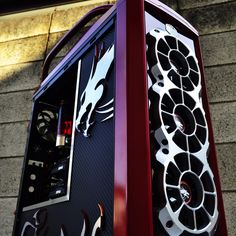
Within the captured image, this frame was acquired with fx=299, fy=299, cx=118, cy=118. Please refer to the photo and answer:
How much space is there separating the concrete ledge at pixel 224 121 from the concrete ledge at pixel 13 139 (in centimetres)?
106

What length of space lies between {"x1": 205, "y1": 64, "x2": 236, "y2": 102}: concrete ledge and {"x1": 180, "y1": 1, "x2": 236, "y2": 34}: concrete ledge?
0.81 ft

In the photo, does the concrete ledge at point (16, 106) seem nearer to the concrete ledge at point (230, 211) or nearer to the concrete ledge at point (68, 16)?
the concrete ledge at point (68, 16)

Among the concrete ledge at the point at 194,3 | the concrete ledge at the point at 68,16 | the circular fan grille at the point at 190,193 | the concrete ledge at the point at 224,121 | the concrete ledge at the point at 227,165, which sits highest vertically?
the concrete ledge at the point at 68,16

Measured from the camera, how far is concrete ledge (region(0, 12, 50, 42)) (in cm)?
204

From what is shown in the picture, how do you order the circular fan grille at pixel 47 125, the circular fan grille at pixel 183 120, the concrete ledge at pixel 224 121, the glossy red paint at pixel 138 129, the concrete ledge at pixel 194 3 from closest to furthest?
1. the glossy red paint at pixel 138 129
2. the circular fan grille at pixel 183 120
3. the circular fan grille at pixel 47 125
4. the concrete ledge at pixel 224 121
5. the concrete ledge at pixel 194 3

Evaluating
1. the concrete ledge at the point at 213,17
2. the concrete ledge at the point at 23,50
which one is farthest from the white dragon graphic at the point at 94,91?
the concrete ledge at the point at 23,50

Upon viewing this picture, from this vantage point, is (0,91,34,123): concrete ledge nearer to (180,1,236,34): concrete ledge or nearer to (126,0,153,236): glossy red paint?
(180,1,236,34): concrete ledge

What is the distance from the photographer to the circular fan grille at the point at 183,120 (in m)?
0.69

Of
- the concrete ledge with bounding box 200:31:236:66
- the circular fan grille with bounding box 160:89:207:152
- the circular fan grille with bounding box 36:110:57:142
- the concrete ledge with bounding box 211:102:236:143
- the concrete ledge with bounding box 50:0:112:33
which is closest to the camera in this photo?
the circular fan grille with bounding box 160:89:207:152

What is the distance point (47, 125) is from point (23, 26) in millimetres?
1145

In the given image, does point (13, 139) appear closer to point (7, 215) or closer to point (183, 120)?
point (7, 215)

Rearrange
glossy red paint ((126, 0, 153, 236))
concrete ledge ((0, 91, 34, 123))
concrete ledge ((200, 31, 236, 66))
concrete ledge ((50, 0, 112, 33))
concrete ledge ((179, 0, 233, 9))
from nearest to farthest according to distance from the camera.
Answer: glossy red paint ((126, 0, 153, 236)), concrete ledge ((200, 31, 236, 66)), concrete ledge ((179, 0, 233, 9)), concrete ledge ((0, 91, 34, 123)), concrete ledge ((50, 0, 112, 33))

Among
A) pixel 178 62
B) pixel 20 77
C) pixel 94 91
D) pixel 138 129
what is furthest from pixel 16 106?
pixel 138 129

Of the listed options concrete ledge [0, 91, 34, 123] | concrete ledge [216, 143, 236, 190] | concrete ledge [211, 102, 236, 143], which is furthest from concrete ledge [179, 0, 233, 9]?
concrete ledge [0, 91, 34, 123]
